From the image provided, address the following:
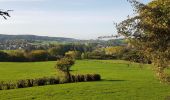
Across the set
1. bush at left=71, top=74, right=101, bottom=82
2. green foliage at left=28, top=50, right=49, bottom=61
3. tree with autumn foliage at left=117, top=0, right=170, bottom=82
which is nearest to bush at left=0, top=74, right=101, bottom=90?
bush at left=71, top=74, right=101, bottom=82

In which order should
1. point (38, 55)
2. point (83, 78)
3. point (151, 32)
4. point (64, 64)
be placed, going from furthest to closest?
1. point (38, 55)
2. point (64, 64)
3. point (83, 78)
4. point (151, 32)

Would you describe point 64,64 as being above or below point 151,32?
below

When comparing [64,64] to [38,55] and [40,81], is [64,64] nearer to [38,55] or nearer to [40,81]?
[40,81]

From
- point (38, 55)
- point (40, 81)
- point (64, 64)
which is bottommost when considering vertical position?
point (40, 81)

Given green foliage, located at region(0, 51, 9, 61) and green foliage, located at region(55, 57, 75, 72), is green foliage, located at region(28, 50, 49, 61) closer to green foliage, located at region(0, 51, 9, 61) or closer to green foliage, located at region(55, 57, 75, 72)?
green foliage, located at region(0, 51, 9, 61)

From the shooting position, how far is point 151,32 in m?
14.9

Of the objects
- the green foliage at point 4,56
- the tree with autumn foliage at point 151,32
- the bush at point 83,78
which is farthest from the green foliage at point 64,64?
the green foliage at point 4,56

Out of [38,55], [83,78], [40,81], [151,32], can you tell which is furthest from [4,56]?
[151,32]

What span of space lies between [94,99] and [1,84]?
21.1m

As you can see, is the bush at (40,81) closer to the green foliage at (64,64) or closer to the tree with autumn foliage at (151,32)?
the green foliage at (64,64)

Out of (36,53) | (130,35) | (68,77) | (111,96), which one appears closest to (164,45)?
(130,35)

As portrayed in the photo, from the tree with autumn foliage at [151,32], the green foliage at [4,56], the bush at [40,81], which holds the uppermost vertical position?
the tree with autumn foliage at [151,32]

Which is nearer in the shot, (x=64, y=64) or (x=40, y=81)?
(x=40, y=81)

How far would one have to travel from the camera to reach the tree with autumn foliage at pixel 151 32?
14430 mm
